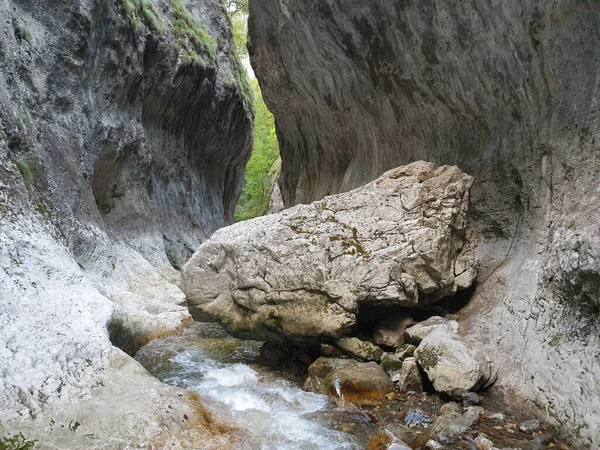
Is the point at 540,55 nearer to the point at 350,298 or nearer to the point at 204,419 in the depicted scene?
the point at 350,298

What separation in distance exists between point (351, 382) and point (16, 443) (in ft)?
11.7

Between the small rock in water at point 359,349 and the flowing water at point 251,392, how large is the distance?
913 millimetres

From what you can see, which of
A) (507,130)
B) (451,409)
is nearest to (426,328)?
(451,409)

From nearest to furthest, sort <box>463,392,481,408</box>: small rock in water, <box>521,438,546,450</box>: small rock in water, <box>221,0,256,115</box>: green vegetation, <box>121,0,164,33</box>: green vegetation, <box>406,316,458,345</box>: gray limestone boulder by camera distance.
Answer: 1. <box>521,438,546,450</box>: small rock in water
2. <box>463,392,481,408</box>: small rock in water
3. <box>406,316,458,345</box>: gray limestone boulder
4. <box>121,0,164,33</box>: green vegetation
5. <box>221,0,256,115</box>: green vegetation

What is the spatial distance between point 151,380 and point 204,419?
101 cm

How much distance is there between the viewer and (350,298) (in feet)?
20.6

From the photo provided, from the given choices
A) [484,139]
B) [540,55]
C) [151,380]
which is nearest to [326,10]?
[484,139]

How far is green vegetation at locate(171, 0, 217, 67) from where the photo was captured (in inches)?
685

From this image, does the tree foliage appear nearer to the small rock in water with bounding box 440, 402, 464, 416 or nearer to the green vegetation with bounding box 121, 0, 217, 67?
the green vegetation with bounding box 121, 0, 217, 67

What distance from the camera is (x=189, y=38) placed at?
1811cm

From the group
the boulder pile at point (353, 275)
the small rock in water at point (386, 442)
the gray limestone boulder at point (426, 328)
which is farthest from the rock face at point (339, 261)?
the small rock in water at point (386, 442)

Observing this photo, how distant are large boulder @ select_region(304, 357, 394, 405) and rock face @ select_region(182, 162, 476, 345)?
56 cm

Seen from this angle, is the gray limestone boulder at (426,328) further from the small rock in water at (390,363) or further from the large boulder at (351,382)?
the large boulder at (351,382)

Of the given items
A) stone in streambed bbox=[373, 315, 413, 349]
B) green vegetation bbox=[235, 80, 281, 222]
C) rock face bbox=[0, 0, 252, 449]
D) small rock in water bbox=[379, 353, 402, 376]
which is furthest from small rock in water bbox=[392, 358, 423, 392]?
green vegetation bbox=[235, 80, 281, 222]
